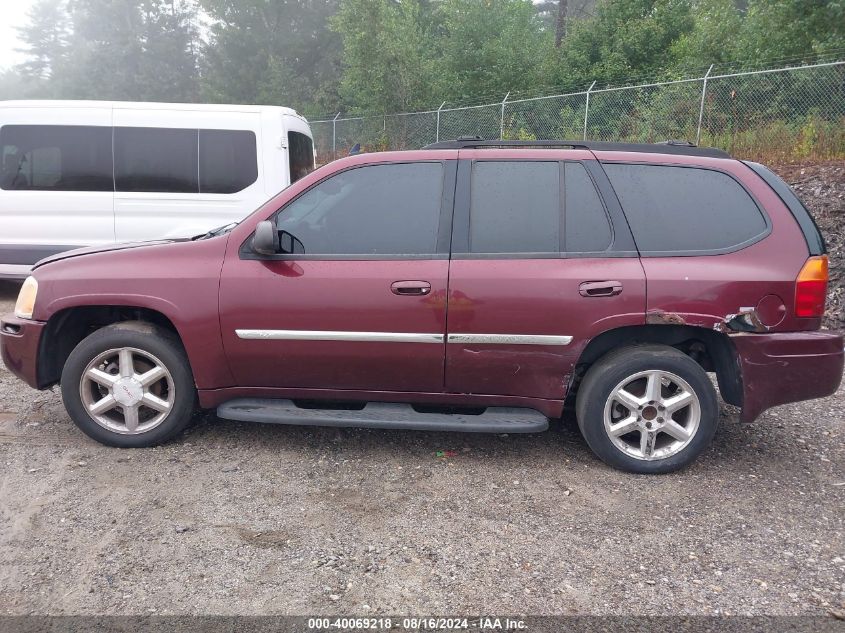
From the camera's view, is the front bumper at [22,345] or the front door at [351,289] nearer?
the front door at [351,289]

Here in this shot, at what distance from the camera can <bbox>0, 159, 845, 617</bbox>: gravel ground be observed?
8.58ft

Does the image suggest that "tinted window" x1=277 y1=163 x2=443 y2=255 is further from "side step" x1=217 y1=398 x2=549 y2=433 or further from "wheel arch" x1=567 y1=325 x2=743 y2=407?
"wheel arch" x1=567 y1=325 x2=743 y2=407

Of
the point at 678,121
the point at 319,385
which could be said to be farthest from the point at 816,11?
the point at 319,385

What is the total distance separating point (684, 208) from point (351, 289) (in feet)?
6.10

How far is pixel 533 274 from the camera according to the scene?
3.57 metres

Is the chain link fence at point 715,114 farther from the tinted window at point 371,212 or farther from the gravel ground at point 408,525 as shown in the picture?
the tinted window at point 371,212

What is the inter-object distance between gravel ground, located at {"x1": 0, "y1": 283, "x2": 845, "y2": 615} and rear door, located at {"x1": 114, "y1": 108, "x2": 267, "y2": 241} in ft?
13.9

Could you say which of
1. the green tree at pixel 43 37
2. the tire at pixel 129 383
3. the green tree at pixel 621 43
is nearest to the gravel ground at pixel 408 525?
the tire at pixel 129 383

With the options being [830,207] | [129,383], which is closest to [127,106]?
[129,383]

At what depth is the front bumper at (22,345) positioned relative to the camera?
3904 millimetres

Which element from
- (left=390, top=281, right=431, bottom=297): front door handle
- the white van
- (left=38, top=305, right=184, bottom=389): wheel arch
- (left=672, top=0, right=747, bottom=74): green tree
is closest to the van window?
the white van

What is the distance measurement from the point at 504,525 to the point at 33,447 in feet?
9.20

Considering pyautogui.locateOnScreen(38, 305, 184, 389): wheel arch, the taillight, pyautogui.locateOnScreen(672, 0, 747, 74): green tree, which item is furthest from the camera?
pyautogui.locateOnScreen(672, 0, 747, 74): green tree

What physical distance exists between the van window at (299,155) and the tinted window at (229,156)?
1.61 ft
